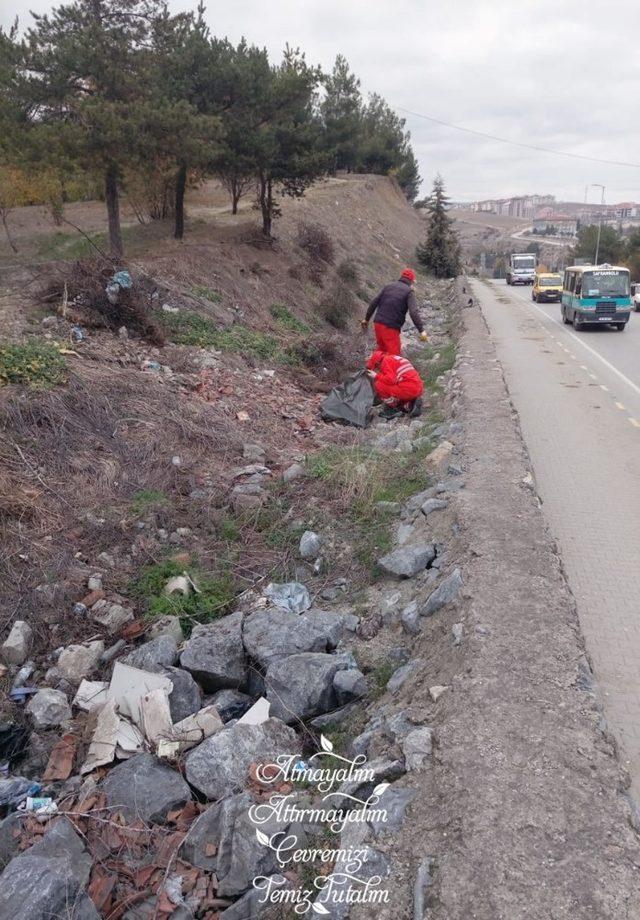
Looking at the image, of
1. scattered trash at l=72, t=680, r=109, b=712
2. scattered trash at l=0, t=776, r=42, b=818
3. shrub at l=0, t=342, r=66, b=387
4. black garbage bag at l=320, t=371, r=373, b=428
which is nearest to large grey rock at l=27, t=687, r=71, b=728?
scattered trash at l=72, t=680, r=109, b=712

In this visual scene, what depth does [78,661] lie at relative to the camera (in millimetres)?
5004

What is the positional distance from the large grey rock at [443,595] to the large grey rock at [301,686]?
0.76 meters

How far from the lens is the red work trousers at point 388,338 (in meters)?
11.4

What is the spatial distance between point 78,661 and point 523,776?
130 inches

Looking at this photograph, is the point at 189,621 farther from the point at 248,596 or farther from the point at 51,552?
the point at 51,552

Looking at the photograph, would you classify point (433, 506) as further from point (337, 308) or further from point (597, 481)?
point (337, 308)

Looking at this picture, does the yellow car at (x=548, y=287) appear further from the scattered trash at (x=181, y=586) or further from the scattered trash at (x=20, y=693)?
the scattered trash at (x=20, y=693)

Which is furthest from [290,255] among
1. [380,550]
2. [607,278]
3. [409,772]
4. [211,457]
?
[409,772]

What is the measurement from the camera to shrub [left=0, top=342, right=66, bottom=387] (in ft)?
26.4

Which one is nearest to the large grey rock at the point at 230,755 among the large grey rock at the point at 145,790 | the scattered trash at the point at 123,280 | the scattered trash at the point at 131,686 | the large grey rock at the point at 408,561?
the large grey rock at the point at 145,790

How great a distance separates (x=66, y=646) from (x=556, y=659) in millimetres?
3573

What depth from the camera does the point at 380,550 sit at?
6238mm

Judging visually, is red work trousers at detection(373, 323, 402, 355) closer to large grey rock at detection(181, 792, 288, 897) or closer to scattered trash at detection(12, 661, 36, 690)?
scattered trash at detection(12, 661, 36, 690)

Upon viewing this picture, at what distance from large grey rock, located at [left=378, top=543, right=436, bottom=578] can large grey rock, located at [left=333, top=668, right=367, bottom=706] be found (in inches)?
55.3
